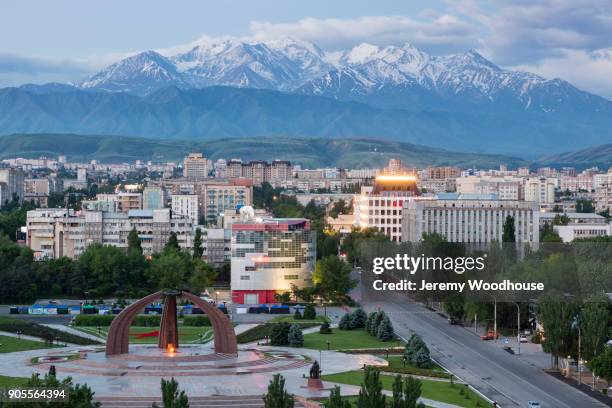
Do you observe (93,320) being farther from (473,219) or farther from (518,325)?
(473,219)

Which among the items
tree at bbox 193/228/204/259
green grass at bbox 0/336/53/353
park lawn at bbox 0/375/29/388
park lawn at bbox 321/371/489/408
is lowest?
park lawn at bbox 321/371/489/408

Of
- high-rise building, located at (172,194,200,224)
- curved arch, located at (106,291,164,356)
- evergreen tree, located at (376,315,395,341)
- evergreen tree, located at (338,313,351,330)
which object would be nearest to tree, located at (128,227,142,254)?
evergreen tree, located at (338,313,351,330)

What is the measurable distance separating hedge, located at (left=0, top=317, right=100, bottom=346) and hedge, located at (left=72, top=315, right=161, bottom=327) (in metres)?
3.13

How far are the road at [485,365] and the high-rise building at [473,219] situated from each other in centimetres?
3402

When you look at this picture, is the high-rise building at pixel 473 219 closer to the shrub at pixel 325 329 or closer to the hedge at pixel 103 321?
the hedge at pixel 103 321

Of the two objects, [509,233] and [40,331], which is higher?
[509,233]

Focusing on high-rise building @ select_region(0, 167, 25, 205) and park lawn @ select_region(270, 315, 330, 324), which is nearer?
park lawn @ select_region(270, 315, 330, 324)

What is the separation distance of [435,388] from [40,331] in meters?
24.1

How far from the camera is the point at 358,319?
74.5 m

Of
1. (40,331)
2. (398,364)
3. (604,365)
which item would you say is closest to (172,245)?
(40,331)

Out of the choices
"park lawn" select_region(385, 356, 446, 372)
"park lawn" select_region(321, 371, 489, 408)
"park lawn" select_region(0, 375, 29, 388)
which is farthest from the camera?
"park lawn" select_region(385, 356, 446, 372)

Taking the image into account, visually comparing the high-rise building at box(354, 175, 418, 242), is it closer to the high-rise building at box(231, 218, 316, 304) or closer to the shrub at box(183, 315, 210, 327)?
the high-rise building at box(231, 218, 316, 304)

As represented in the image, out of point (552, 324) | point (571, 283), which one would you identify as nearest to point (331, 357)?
point (552, 324)

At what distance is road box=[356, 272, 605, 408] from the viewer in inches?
2053
